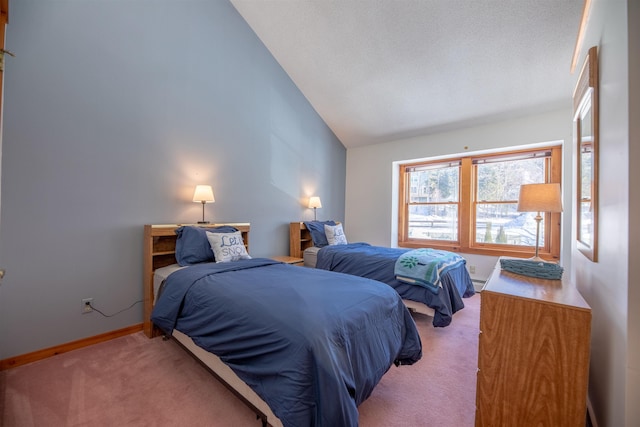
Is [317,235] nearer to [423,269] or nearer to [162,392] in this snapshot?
[423,269]

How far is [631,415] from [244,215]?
3401 mm

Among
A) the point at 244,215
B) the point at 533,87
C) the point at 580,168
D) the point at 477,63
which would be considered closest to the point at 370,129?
the point at 477,63

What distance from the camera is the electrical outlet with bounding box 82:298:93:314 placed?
7.32 ft

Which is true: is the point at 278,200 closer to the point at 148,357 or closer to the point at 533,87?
the point at 148,357

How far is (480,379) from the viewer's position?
1277 mm

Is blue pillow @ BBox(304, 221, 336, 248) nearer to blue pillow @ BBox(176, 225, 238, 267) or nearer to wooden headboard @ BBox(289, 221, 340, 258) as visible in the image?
wooden headboard @ BBox(289, 221, 340, 258)

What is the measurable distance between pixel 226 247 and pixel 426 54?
3.11 meters

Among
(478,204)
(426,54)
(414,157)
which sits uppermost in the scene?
(426,54)

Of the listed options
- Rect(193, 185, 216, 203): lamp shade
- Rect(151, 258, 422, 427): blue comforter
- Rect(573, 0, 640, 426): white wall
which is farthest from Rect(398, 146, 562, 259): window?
Rect(193, 185, 216, 203): lamp shade

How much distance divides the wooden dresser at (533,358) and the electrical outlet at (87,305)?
2936mm

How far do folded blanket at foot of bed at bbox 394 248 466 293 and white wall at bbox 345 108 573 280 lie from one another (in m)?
1.87

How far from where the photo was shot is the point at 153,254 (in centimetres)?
247

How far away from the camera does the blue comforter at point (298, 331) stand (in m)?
1.10

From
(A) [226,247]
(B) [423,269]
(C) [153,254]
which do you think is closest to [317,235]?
(A) [226,247]
